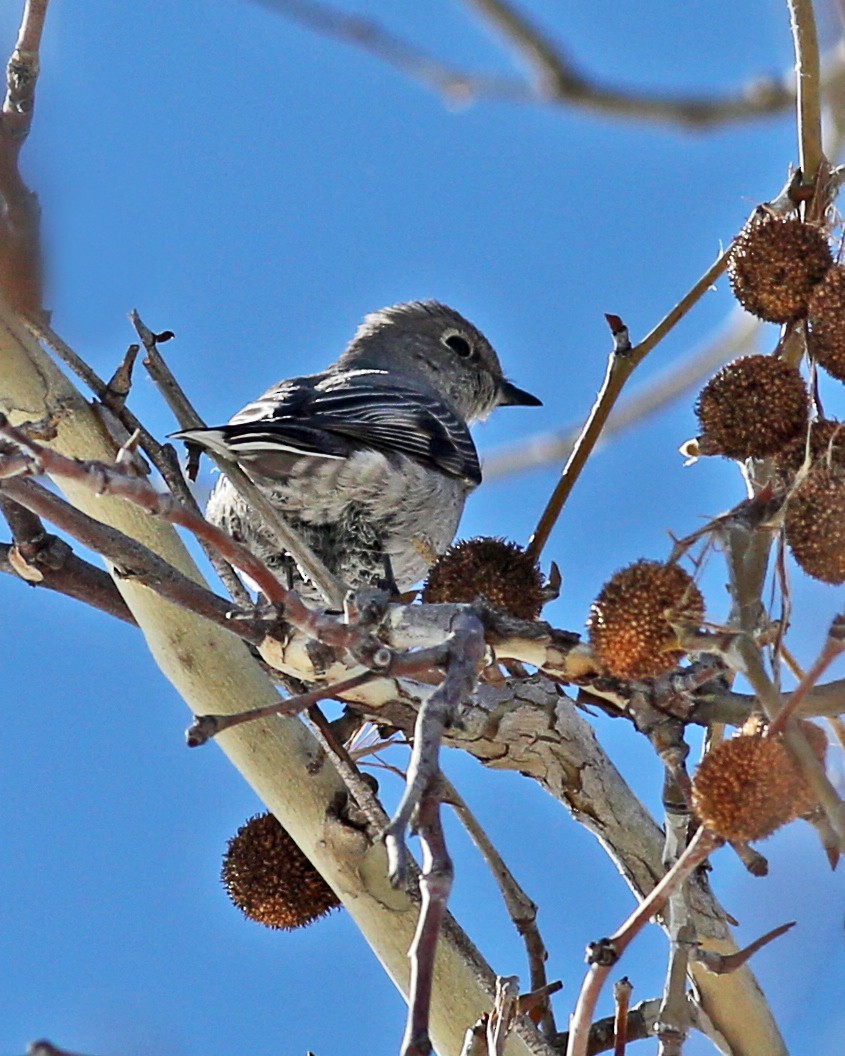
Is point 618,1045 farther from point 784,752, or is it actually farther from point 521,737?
point 521,737

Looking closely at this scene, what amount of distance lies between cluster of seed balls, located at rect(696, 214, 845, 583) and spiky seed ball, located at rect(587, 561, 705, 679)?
23cm

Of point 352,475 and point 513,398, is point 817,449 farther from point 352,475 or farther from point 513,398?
point 513,398

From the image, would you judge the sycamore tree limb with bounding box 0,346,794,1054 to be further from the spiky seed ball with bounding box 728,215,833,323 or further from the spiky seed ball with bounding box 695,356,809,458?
the spiky seed ball with bounding box 728,215,833,323

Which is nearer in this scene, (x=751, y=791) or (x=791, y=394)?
(x=751, y=791)

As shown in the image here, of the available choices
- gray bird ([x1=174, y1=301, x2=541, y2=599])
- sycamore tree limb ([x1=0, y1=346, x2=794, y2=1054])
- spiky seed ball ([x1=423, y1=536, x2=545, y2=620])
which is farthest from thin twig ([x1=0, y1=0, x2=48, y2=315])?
gray bird ([x1=174, y1=301, x2=541, y2=599])

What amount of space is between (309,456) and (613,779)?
207cm

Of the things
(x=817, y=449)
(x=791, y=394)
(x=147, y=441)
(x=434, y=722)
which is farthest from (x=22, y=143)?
(x=434, y=722)

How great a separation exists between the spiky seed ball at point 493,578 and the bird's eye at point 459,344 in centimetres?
471

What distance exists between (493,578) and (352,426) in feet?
7.55

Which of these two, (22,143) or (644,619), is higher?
(22,143)

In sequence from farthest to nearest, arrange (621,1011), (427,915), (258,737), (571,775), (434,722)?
(258,737), (571,775), (621,1011), (434,722), (427,915)

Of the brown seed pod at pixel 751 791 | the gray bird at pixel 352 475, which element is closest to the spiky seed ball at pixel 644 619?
the brown seed pod at pixel 751 791

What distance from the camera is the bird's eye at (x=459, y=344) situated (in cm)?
807

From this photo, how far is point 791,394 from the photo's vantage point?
3033mm
